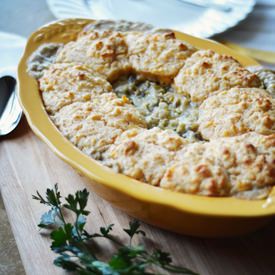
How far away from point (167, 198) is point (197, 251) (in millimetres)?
354

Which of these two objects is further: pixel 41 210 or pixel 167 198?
pixel 41 210

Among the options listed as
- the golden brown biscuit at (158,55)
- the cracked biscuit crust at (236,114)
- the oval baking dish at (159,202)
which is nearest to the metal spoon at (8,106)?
the oval baking dish at (159,202)

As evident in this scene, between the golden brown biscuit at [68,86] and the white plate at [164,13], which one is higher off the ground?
the golden brown biscuit at [68,86]

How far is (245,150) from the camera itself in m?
1.85

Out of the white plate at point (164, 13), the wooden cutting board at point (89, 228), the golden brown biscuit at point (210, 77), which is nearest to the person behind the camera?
the wooden cutting board at point (89, 228)

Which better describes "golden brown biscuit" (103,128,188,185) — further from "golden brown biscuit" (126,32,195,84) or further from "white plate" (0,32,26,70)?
"white plate" (0,32,26,70)

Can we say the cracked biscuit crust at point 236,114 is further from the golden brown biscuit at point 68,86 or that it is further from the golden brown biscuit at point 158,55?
the golden brown biscuit at point 68,86

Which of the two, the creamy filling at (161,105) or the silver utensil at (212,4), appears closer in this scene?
the creamy filling at (161,105)

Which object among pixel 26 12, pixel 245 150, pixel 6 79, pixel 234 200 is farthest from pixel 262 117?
pixel 26 12

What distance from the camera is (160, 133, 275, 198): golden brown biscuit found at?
1.78m

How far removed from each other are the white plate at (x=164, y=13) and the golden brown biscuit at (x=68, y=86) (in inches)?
37.6

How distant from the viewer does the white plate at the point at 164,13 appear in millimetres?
3076

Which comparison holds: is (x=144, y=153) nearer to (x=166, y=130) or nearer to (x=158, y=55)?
(x=166, y=130)

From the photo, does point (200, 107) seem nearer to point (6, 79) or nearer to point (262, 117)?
point (262, 117)
